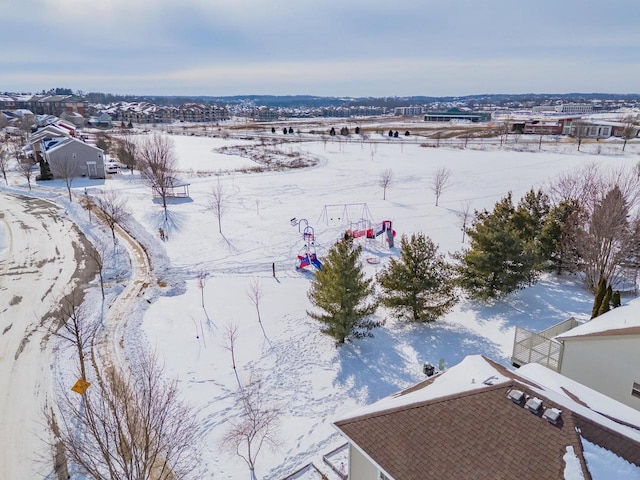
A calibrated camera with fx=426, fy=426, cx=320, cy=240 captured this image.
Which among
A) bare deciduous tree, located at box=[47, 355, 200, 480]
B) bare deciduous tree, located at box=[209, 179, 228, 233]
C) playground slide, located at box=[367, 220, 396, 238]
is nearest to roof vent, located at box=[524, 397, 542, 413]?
bare deciduous tree, located at box=[47, 355, 200, 480]

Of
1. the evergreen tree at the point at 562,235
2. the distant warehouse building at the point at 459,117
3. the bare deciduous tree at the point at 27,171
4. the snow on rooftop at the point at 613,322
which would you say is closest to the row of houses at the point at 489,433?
the snow on rooftop at the point at 613,322

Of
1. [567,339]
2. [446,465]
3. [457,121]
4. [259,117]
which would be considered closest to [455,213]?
[567,339]

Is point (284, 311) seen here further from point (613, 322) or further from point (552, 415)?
point (552, 415)

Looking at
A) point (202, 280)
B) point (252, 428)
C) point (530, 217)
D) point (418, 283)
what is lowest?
point (252, 428)

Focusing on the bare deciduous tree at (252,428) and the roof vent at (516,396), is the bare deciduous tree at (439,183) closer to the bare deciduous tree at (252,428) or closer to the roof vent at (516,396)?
the bare deciduous tree at (252,428)

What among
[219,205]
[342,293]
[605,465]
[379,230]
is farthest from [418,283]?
[219,205]

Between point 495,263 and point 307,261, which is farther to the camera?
point 307,261
